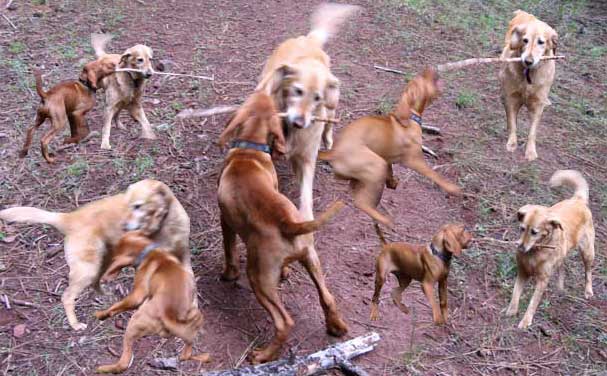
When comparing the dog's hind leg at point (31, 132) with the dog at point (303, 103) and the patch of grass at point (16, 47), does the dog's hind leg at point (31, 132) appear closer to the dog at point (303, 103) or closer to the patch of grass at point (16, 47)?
the dog at point (303, 103)

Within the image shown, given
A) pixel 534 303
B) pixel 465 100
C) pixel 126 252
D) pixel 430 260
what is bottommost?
pixel 534 303

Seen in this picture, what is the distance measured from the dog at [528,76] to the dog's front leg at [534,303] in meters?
2.78

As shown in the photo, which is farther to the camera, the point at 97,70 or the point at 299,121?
the point at 97,70

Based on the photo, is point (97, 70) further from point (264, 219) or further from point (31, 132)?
point (264, 219)

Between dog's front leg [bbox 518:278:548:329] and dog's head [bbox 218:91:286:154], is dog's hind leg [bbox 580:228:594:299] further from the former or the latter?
dog's head [bbox 218:91:286:154]

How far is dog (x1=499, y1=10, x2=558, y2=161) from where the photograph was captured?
777 centimetres

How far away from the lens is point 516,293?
569 centimetres

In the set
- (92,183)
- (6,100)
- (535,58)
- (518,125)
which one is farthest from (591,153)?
(6,100)

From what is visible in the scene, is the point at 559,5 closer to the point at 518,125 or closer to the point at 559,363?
the point at 518,125

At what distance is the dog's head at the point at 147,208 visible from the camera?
4.71m

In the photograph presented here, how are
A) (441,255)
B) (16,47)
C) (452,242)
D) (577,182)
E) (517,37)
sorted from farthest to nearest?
(16,47) < (517,37) < (577,182) < (441,255) < (452,242)

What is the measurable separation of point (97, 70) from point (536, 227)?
439 cm

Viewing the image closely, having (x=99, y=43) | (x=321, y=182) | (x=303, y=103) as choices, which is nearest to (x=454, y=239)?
(x=303, y=103)

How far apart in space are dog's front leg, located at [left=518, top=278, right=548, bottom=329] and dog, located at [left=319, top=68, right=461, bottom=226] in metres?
1.29
